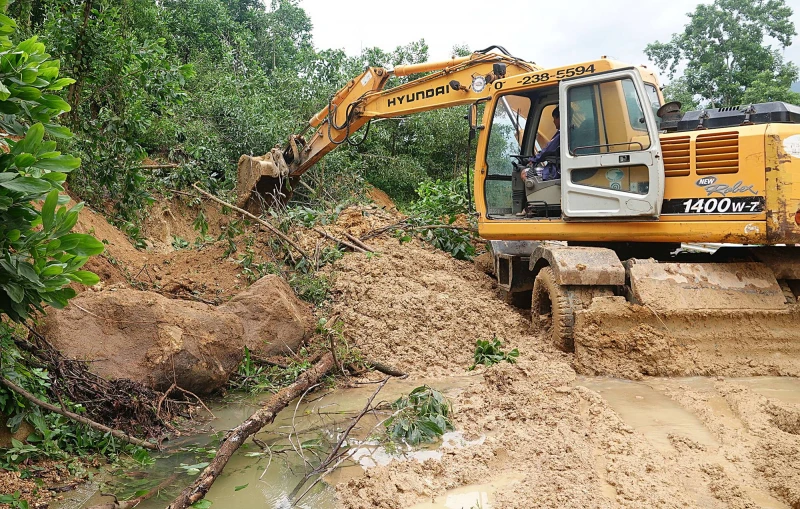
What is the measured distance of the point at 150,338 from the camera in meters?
5.10

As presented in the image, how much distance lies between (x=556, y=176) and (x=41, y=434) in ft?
17.3

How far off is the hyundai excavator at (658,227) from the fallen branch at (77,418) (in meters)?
3.62

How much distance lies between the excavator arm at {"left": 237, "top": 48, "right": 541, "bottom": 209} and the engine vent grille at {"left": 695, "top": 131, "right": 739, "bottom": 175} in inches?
102

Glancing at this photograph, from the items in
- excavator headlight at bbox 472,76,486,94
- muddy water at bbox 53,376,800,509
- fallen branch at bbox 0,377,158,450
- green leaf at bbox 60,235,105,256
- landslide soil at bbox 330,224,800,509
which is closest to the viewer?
green leaf at bbox 60,235,105,256

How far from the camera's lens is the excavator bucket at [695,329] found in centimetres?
578

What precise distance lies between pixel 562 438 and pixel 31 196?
3.24 m

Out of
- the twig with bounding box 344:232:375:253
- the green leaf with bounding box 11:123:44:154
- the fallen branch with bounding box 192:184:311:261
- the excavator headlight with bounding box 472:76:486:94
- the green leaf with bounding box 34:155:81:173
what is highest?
the excavator headlight with bounding box 472:76:486:94

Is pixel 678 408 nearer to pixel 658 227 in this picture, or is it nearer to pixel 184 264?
pixel 658 227

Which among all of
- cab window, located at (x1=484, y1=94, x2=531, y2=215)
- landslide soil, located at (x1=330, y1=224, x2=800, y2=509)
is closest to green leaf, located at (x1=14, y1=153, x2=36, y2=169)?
landslide soil, located at (x1=330, y1=224, x2=800, y2=509)

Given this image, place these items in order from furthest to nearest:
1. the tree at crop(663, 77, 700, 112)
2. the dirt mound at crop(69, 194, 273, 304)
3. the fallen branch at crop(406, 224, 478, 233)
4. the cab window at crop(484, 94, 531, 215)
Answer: the tree at crop(663, 77, 700, 112)
the fallen branch at crop(406, 224, 478, 233)
the cab window at crop(484, 94, 531, 215)
the dirt mound at crop(69, 194, 273, 304)

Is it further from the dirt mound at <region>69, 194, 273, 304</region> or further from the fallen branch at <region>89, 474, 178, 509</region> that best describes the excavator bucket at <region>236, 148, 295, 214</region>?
the fallen branch at <region>89, 474, 178, 509</region>

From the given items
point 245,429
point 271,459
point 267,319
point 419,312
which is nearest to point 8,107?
point 245,429

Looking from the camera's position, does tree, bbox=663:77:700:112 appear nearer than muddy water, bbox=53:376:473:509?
No

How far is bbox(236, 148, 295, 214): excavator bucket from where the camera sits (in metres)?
9.55
